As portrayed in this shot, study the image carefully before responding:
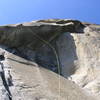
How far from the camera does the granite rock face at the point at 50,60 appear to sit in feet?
28.9

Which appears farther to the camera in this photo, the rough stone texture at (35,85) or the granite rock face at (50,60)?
the granite rock face at (50,60)

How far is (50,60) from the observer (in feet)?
40.7

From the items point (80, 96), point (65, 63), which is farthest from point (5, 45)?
point (80, 96)

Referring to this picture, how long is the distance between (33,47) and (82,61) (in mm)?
2470

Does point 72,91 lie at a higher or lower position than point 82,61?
lower

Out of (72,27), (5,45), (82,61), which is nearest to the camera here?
(82,61)

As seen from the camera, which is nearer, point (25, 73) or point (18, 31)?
point (25, 73)

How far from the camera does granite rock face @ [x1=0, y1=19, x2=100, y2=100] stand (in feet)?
28.9

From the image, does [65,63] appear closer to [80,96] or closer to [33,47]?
[33,47]

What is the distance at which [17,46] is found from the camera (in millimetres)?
12672

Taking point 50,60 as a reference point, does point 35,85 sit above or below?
below

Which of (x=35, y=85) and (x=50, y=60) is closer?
(x=35, y=85)

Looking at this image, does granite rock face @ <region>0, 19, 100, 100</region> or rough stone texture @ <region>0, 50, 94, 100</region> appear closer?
rough stone texture @ <region>0, 50, 94, 100</region>

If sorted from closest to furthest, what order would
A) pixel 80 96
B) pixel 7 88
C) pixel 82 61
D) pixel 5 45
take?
pixel 7 88, pixel 80 96, pixel 82 61, pixel 5 45
